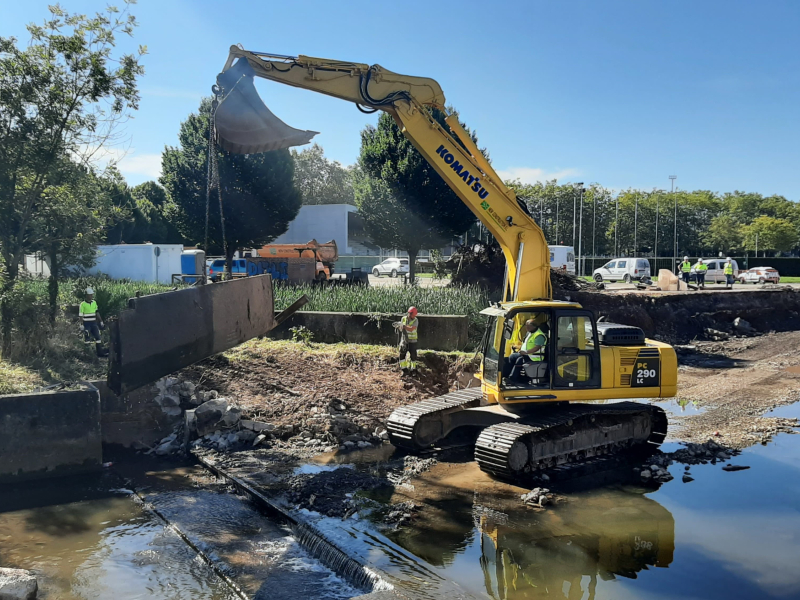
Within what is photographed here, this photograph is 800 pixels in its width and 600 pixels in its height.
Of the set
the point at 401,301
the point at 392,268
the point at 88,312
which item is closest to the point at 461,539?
the point at 88,312

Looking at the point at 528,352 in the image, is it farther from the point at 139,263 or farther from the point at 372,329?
the point at 139,263

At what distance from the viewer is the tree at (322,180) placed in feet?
258

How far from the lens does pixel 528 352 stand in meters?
9.06

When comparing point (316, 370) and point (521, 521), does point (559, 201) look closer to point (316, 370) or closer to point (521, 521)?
point (316, 370)

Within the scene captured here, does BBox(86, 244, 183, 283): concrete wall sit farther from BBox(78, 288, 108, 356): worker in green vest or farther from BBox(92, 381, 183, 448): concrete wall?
BBox(92, 381, 183, 448): concrete wall

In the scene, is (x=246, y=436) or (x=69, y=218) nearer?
(x=246, y=436)

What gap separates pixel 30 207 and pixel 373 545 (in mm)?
9409

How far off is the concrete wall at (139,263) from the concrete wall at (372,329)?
1792cm

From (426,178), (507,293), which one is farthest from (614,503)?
(426,178)

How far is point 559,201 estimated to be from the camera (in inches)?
2608

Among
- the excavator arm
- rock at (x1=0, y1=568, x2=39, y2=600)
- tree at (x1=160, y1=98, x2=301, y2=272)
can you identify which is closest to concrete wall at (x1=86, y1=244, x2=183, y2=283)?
tree at (x1=160, y1=98, x2=301, y2=272)

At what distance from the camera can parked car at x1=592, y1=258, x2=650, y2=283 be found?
3822 centimetres

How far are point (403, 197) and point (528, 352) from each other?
17.4 metres

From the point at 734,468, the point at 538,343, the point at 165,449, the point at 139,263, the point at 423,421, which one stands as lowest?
the point at 734,468
